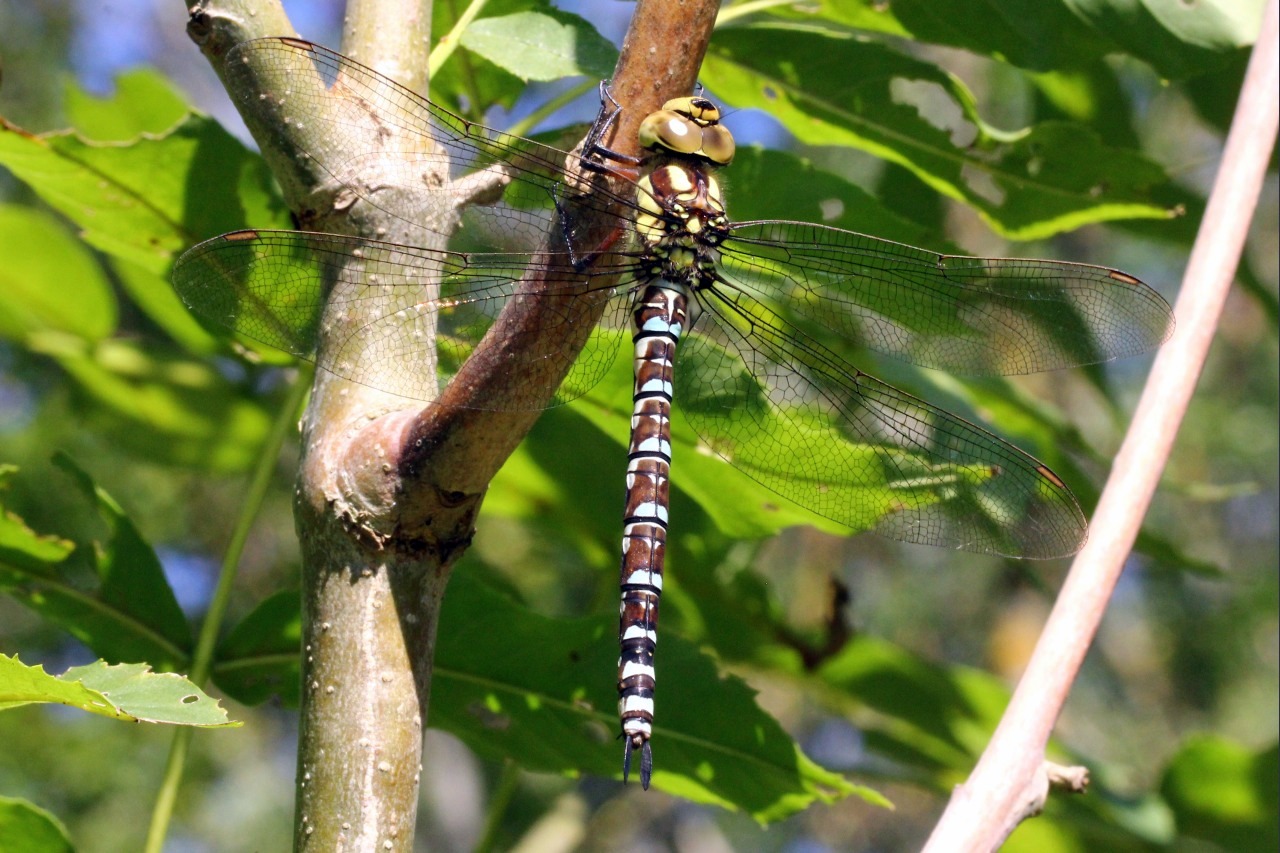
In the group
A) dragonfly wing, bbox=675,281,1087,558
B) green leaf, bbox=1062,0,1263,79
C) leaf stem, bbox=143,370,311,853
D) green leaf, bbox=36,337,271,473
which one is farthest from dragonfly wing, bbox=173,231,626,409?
green leaf, bbox=1062,0,1263,79

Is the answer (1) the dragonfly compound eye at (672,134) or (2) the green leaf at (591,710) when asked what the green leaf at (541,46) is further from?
(2) the green leaf at (591,710)

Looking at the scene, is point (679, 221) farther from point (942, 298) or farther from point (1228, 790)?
point (1228, 790)

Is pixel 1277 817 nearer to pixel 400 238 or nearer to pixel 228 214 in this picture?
pixel 400 238

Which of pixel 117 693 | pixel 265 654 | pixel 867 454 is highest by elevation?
pixel 867 454

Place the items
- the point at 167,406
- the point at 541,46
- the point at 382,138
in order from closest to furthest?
the point at 382,138, the point at 541,46, the point at 167,406

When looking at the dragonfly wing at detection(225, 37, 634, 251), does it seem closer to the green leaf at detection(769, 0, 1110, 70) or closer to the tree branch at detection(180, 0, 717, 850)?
the tree branch at detection(180, 0, 717, 850)

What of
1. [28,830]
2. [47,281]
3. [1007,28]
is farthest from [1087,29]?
[47,281]
